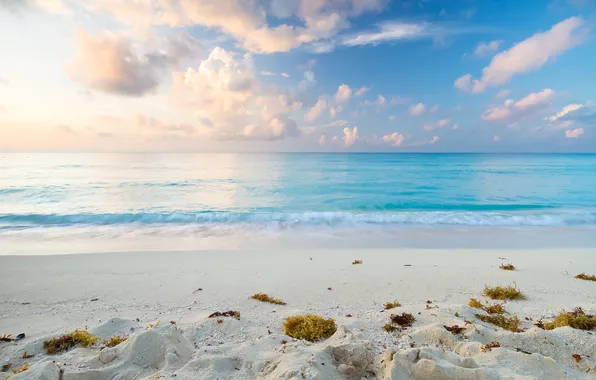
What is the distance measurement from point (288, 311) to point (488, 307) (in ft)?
10.1

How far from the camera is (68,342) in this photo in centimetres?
353

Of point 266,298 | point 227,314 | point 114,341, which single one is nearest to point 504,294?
point 266,298

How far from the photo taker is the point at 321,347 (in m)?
3.22

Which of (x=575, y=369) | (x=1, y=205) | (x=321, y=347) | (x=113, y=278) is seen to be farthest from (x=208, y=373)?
(x=1, y=205)

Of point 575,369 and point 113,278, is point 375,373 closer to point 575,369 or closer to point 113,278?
point 575,369

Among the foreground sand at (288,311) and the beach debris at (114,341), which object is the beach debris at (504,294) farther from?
the beach debris at (114,341)

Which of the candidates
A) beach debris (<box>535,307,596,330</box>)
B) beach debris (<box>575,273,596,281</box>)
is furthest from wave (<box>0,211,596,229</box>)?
beach debris (<box>535,307,596,330</box>)

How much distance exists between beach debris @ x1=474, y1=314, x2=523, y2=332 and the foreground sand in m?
0.22

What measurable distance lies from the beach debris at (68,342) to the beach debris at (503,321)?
5009 mm

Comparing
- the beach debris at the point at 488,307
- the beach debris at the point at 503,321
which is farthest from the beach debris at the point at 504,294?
the beach debris at the point at 503,321

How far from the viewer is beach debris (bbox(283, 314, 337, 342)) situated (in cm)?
374

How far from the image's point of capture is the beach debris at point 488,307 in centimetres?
452

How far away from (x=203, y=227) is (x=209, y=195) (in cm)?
1142

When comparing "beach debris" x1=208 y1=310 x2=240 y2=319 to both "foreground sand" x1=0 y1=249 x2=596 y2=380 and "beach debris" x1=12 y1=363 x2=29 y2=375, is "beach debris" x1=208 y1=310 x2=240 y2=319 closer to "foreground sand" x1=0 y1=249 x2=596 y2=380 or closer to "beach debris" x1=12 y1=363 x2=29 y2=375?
"foreground sand" x1=0 y1=249 x2=596 y2=380
